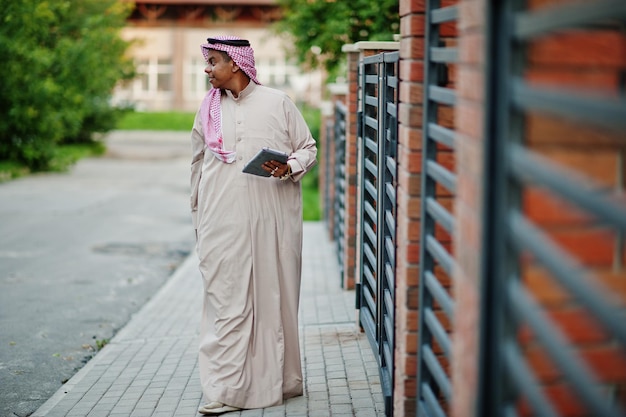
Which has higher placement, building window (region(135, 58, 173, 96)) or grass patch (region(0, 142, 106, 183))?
building window (region(135, 58, 173, 96))

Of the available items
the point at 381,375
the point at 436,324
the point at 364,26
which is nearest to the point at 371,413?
the point at 381,375

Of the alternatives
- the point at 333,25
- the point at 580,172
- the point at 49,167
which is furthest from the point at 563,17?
the point at 49,167

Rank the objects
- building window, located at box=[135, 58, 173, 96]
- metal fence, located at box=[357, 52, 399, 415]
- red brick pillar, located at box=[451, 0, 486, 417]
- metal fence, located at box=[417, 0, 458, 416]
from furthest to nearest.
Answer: building window, located at box=[135, 58, 173, 96], metal fence, located at box=[357, 52, 399, 415], metal fence, located at box=[417, 0, 458, 416], red brick pillar, located at box=[451, 0, 486, 417]

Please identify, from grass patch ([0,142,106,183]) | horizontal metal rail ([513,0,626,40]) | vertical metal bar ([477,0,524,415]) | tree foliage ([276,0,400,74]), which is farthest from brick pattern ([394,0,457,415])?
grass patch ([0,142,106,183])

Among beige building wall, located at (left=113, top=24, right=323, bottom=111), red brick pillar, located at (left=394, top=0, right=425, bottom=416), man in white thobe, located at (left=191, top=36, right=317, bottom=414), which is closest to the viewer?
red brick pillar, located at (left=394, top=0, right=425, bottom=416)

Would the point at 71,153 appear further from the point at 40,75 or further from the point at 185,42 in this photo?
the point at 185,42

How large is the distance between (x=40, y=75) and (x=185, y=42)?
3654cm

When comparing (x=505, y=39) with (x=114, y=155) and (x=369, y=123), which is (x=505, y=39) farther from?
(x=114, y=155)

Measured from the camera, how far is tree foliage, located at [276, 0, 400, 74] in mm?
12961

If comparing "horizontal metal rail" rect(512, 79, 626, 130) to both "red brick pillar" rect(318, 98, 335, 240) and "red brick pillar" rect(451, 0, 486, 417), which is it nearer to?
"red brick pillar" rect(451, 0, 486, 417)

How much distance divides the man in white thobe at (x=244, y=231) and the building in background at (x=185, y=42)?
4815cm

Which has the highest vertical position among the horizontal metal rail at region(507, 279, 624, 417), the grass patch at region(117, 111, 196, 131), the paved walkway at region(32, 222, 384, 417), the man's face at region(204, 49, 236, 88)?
the man's face at region(204, 49, 236, 88)

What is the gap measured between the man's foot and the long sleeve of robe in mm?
29

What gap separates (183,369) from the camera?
652 centimetres
